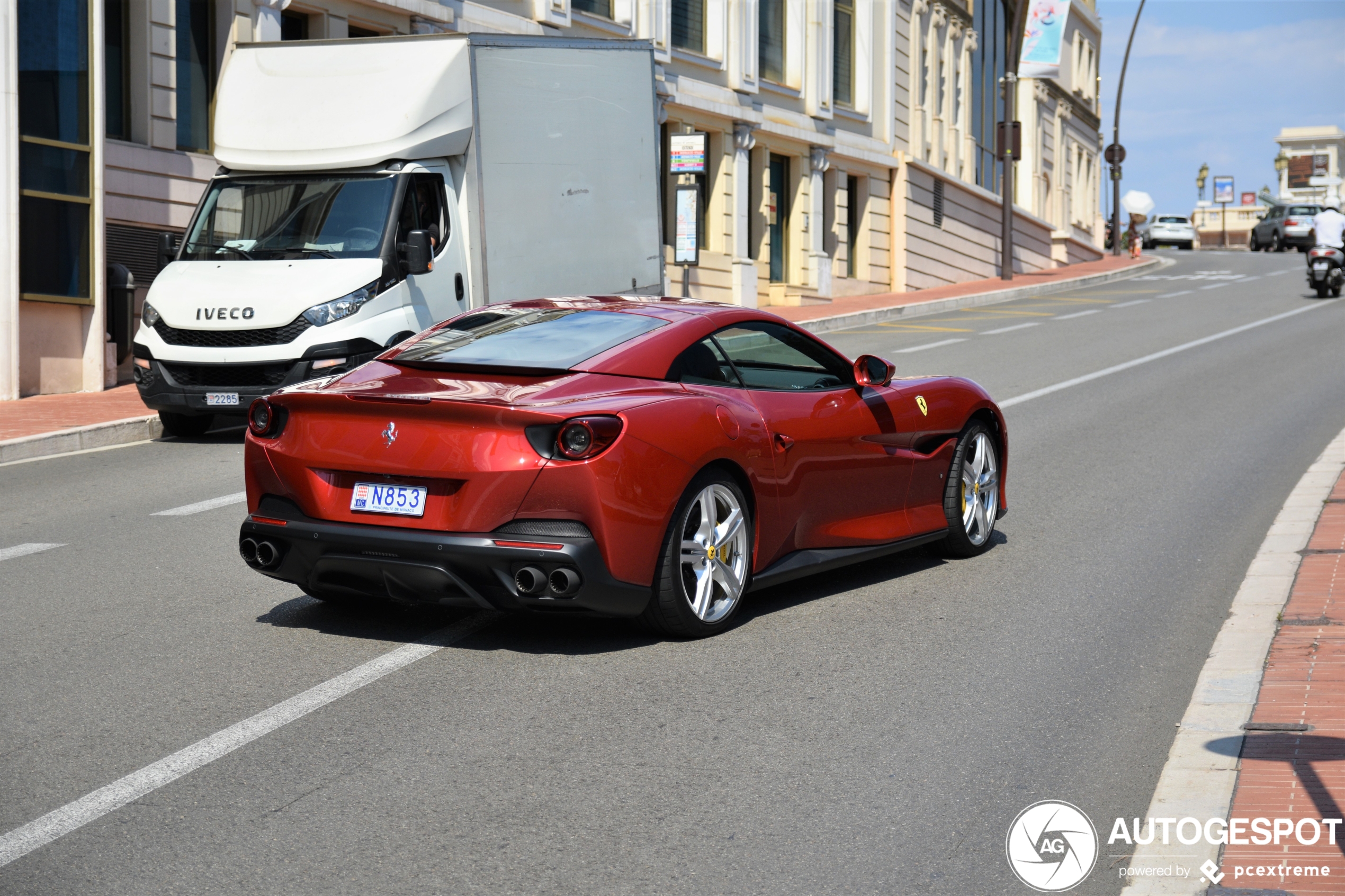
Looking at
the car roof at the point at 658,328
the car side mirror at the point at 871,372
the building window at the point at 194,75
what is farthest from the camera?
the building window at the point at 194,75

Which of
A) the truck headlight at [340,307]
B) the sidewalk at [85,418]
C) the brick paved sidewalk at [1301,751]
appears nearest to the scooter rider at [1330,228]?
the sidewalk at [85,418]

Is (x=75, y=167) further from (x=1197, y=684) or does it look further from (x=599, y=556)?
(x=1197, y=684)

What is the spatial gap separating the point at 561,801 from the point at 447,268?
987 cm

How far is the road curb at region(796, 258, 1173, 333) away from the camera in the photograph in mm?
27891

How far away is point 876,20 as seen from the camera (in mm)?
41156

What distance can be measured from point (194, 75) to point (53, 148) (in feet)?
15.3

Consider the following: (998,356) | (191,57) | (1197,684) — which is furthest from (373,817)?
(191,57)

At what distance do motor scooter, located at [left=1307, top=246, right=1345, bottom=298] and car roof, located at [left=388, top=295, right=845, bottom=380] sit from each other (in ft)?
86.3

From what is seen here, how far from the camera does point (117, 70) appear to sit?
19.3 metres

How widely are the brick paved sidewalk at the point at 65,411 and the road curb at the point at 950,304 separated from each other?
981 cm

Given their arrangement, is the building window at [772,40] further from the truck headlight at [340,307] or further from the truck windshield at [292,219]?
the truck headlight at [340,307]

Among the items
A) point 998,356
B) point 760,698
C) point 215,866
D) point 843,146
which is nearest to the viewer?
point 215,866

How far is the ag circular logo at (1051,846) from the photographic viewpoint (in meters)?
3.98

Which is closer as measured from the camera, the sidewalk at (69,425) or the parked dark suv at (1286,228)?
the sidewalk at (69,425)
